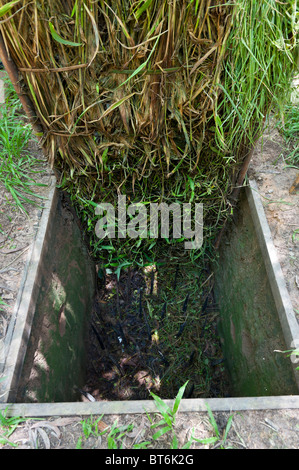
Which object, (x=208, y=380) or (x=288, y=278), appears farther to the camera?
(x=208, y=380)

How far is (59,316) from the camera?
1.70 m

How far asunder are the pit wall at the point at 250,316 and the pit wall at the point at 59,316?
0.90 meters

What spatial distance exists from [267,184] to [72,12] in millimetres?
1222

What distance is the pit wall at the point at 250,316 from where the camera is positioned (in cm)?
139

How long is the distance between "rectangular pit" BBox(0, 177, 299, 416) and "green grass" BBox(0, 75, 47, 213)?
0.16 meters

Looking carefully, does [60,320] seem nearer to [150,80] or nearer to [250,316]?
[250,316]

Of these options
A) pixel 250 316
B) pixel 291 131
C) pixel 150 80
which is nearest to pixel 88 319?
pixel 250 316

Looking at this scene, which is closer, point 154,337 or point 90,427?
point 90,427

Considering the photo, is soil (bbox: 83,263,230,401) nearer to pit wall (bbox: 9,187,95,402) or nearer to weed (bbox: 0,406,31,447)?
pit wall (bbox: 9,187,95,402)

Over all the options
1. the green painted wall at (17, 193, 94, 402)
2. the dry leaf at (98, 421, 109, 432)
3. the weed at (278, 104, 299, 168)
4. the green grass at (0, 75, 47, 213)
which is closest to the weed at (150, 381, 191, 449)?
the dry leaf at (98, 421, 109, 432)

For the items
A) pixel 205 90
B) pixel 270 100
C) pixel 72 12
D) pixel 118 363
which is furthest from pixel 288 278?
pixel 72 12

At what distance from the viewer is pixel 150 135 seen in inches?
56.6

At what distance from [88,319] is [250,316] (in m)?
1.05

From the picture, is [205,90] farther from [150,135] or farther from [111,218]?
[111,218]
